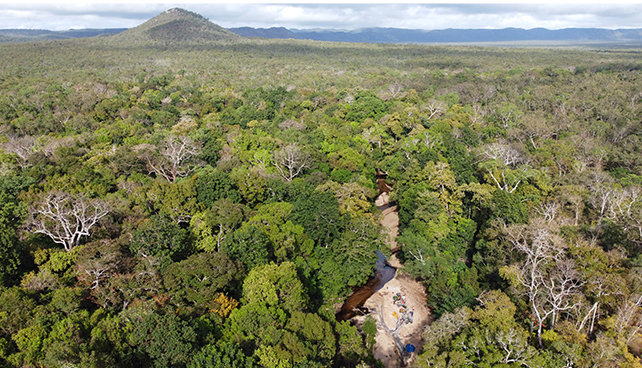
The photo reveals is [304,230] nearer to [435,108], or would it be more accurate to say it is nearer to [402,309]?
[402,309]

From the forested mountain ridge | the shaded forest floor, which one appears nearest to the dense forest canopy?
the shaded forest floor

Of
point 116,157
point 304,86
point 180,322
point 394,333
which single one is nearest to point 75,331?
point 180,322

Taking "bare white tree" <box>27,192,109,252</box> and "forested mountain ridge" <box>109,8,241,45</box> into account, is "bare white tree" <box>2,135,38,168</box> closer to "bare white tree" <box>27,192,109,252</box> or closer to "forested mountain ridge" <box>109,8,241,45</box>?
"bare white tree" <box>27,192,109,252</box>

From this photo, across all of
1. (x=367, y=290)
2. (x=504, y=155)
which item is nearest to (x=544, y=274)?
(x=367, y=290)

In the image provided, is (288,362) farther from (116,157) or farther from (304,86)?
(304,86)

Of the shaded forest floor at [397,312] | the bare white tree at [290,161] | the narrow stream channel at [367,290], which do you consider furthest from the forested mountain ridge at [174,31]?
the shaded forest floor at [397,312]

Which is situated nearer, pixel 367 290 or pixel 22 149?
pixel 367 290

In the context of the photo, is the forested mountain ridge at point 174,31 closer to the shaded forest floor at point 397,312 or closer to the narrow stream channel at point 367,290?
the narrow stream channel at point 367,290
